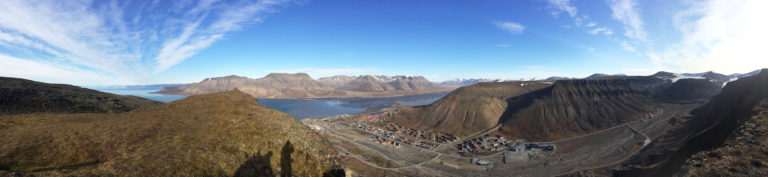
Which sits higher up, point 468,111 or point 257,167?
point 257,167

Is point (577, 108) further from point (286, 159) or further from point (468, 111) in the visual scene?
point (286, 159)

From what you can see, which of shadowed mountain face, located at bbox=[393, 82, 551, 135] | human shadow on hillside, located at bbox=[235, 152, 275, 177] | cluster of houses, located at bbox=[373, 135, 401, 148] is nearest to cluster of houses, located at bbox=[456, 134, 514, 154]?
shadowed mountain face, located at bbox=[393, 82, 551, 135]

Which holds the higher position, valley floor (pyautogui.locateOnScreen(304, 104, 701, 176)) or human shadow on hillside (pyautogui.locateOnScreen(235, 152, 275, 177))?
human shadow on hillside (pyautogui.locateOnScreen(235, 152, 275, 177))

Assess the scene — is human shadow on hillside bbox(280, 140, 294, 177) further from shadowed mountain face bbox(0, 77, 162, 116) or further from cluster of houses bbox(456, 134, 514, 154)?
cluster of houses bbox(456, 134, 514, 154)

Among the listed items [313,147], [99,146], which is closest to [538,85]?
[313,147]

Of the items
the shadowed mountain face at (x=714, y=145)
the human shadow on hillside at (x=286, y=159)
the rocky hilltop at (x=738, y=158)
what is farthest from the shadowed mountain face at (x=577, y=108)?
the human shadow on hillside at (x=286, y=159)

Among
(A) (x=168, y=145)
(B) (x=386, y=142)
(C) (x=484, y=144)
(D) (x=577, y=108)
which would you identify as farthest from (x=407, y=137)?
(A) (x=168, y=145)

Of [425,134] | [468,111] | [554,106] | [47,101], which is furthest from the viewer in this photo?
[468,111]

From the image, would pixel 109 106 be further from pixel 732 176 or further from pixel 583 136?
pixel 583 136

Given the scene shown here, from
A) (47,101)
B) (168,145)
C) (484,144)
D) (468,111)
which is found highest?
(47,101)
